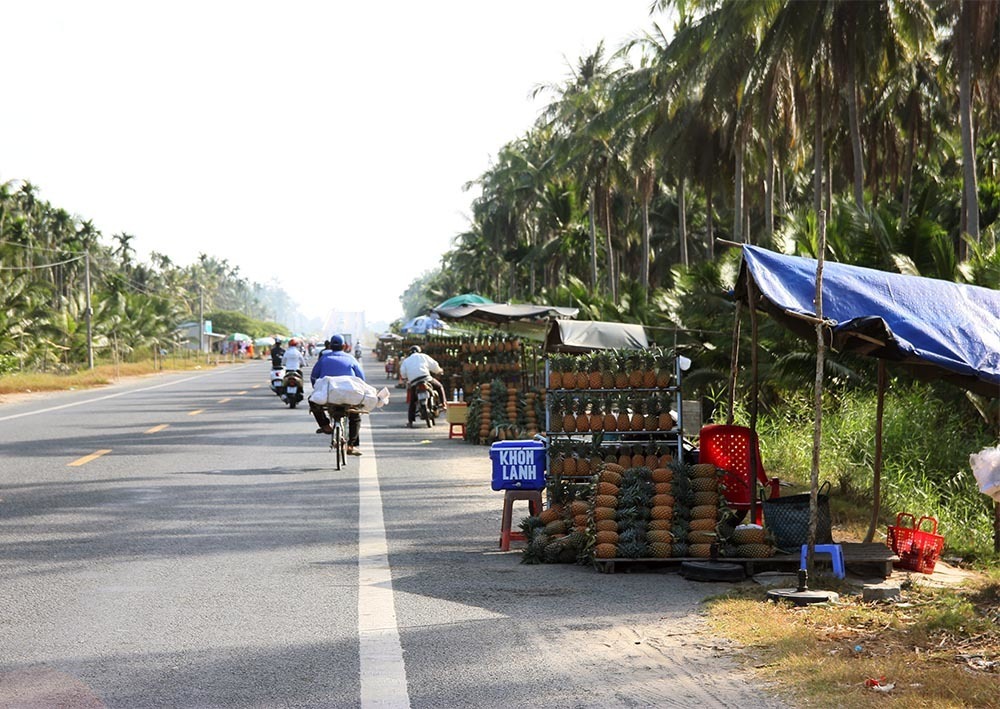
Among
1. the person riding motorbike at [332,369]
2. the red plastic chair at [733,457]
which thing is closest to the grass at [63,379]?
the person riding motorbike at [332,369]

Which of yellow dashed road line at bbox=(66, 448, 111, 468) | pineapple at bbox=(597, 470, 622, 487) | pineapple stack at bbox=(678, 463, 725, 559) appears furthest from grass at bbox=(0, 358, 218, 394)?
pineapple stack at bbox=(678, 463, 725, 559)

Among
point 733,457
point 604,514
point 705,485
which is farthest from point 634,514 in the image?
point 733,457

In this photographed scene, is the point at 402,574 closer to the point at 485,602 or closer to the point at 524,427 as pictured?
the point at 485,602

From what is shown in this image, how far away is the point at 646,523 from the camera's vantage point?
939 centimetres

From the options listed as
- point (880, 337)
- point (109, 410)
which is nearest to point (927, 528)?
point (880, 337)

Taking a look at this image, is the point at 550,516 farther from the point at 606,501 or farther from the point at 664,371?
the point at 664,371

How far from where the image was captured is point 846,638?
6.95 metres

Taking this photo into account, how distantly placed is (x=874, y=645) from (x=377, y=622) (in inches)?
112

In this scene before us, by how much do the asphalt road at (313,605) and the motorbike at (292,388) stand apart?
14.3 m

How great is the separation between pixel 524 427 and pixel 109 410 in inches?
506

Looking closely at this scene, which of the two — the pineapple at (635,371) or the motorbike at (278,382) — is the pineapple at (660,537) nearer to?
the pineapple at (635,371)

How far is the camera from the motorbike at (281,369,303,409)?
29891 mm

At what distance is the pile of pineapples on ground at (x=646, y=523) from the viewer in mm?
9172

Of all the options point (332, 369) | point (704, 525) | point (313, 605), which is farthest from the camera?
point (332, 369)
